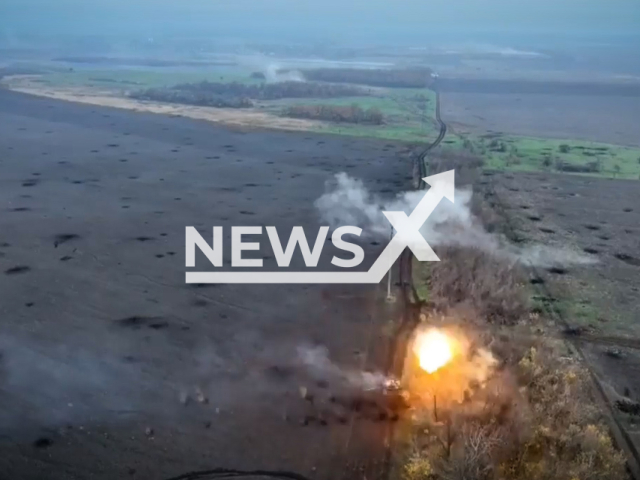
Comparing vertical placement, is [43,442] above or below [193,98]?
below

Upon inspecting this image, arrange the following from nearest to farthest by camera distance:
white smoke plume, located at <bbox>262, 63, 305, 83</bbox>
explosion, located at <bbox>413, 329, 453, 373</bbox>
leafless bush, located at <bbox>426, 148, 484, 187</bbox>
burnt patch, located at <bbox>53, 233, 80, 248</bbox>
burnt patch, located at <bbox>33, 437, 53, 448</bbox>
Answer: burnt patch, located at <bbox>33, 437, 53, 448</bbox> < explosion, located at <bbox>413, 329, 453, 373</bbox> < burnt patch, located at <bbox>53, 233, 80, 248</bbox> < leafless bush, located at <bbox>426, 148, 484, 187</bbox> < white smoke plume, located at <bbox>262, 63, 305, 83</bbox>

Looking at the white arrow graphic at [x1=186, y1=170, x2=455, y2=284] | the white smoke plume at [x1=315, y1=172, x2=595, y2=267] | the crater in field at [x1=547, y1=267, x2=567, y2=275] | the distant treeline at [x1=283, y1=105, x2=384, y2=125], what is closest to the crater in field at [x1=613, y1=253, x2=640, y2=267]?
the white smoke plume at [x1=315, y1=172, x2=595, y2=267]

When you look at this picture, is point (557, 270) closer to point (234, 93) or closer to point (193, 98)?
point (193, 98)

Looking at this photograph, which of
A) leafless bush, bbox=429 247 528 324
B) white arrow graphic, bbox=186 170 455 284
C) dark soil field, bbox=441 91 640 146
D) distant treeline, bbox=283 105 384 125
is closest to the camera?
leafless bush, bbox=429 247 528 324

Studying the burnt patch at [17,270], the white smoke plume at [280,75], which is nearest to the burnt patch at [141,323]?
the burnt patch at [17,270]

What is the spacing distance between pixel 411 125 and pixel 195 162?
2388 centimetres

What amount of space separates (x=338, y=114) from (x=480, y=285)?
3778 cm

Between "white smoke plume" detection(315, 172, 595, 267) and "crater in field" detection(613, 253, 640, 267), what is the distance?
59.2 inches

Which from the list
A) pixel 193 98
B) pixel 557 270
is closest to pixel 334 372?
pixel 557 270

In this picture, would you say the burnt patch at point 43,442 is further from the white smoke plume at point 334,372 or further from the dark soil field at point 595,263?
the dark soil field at point 595,263

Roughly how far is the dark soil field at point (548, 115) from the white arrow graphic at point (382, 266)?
93.3 ft

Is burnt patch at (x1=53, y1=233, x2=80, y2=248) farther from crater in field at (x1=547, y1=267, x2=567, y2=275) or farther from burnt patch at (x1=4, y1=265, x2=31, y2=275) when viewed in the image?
crater in field at (x1=547, y1=267, x2=567, y2=275)

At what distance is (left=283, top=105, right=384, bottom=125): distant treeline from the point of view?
2360 inches

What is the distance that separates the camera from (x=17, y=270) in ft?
86.8
